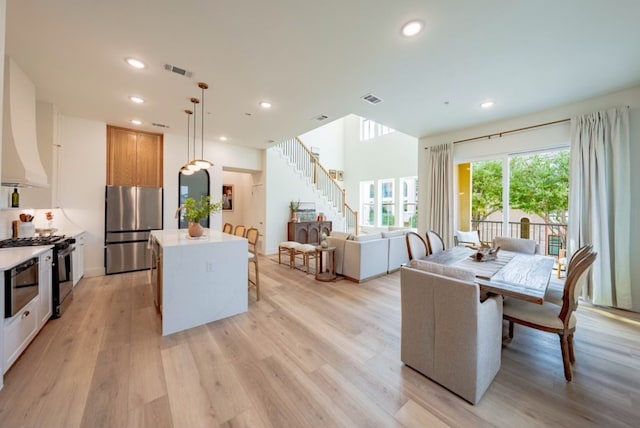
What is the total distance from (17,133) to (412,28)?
436 cm

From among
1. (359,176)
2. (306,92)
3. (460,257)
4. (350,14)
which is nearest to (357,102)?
(306,92)

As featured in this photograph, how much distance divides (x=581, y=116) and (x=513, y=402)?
4.06 m

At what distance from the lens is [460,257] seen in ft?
9.70

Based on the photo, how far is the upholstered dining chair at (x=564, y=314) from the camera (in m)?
1.87

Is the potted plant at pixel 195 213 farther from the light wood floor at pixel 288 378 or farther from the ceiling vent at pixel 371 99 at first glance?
the ceiling vent at pixel 371 99

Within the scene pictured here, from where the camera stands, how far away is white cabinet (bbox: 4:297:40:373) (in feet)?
6.25

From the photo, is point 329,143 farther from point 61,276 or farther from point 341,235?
point 61,276

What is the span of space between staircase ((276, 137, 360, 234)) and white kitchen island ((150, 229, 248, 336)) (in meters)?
4.41

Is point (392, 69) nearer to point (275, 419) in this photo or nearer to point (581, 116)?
point (581, 116)

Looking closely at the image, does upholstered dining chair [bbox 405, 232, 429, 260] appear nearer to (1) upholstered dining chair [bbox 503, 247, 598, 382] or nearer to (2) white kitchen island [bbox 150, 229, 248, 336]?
(1) upholstered dining chair [bbox 503, 247, 598, 382]

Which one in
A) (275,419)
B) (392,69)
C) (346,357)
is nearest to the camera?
(275,419)

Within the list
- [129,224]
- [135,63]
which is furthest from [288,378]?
[129,224]

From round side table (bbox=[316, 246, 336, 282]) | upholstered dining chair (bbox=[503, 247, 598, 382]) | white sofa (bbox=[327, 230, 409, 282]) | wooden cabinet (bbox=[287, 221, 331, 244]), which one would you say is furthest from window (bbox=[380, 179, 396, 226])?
upholstered dining chair (bbox=[503, 247, 598, 382])

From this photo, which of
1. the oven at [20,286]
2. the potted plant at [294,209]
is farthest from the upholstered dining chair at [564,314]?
the potted plant at [294,209]
